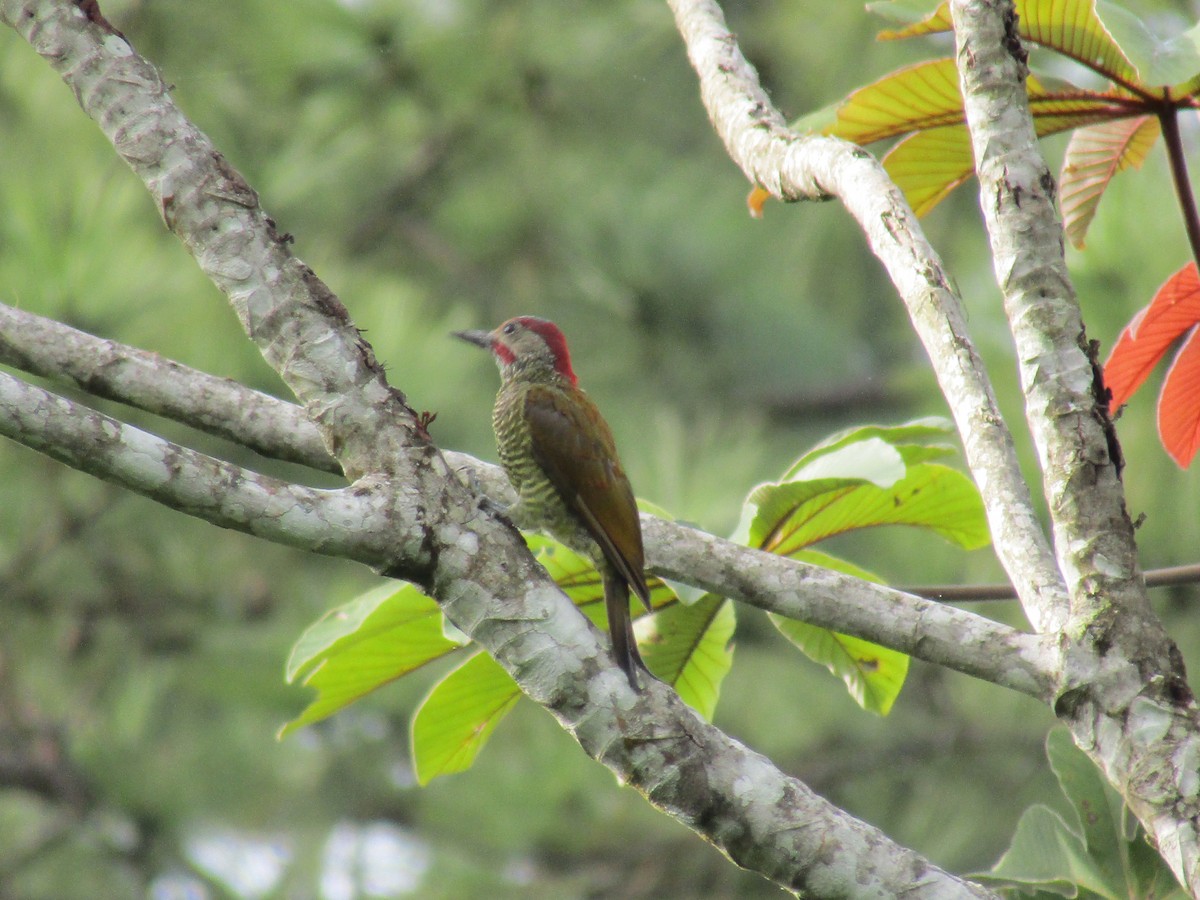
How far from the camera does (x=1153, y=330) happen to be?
1.67m

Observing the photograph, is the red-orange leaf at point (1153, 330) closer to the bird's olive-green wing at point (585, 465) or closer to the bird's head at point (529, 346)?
the bird's olive-green wing at point (585, 465)

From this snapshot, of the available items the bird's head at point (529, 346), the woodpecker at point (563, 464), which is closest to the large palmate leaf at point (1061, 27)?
the woodpecker at point (563, 464)

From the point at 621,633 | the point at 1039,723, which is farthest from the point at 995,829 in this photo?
the point at 621,633

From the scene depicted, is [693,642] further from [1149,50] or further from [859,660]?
[1149,50]

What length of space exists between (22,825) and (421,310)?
2.64 metres

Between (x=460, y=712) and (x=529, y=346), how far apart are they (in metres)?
1.45

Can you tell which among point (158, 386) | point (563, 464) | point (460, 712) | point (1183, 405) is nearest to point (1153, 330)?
point (1183, 405)

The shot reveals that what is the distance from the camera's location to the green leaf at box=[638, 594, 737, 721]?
1.83 m

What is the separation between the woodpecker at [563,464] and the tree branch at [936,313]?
490 mm

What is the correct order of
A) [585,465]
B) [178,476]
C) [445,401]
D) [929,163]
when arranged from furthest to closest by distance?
[445,401], [585,465], [929,163], [178,476]

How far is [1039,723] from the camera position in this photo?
17.0ft

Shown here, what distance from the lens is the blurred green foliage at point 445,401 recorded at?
4191mm

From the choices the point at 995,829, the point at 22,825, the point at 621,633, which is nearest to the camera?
the point at 621,633

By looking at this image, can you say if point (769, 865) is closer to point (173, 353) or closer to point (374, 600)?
point (374, 600)
